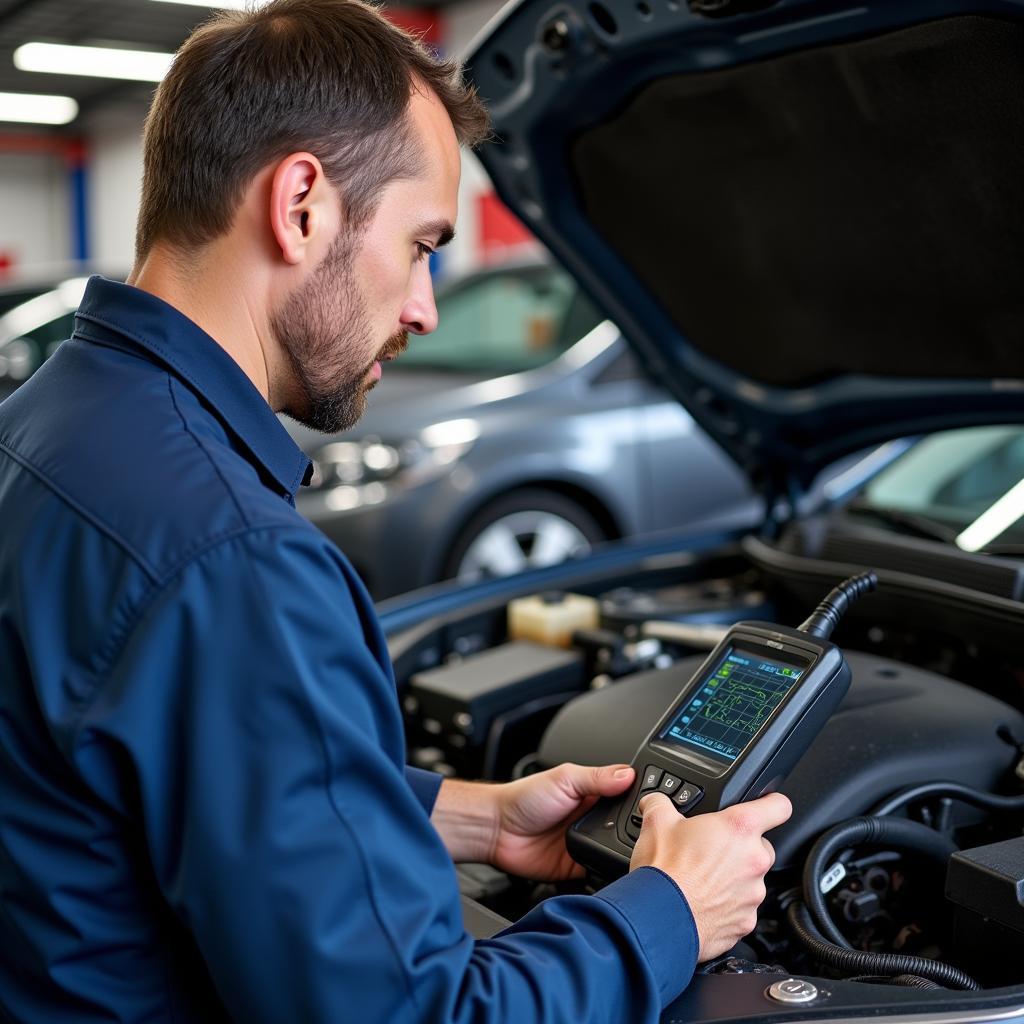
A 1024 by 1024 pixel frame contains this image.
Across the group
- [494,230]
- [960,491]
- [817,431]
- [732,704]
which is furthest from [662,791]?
[494,230]

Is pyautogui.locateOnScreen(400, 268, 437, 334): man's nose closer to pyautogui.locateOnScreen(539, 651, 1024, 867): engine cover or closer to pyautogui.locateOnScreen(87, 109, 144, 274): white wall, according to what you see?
pyautogui.locateOnScreen(539, 651, 1024, 867): engine cover

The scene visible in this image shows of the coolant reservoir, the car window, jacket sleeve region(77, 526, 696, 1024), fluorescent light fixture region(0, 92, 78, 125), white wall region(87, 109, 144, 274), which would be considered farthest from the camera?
white wall region(87, 109, 144, 274)

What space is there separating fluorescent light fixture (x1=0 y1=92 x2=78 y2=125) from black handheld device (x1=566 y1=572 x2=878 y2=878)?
1602 centimetres

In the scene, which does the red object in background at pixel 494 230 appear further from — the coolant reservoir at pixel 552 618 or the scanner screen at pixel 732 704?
the scanner screen at pixel 732 704

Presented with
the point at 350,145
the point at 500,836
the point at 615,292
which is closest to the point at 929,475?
the point at 615,292

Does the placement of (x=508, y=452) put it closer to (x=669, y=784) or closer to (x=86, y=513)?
(x=669, y=784)

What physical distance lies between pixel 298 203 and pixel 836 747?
818 millimetres

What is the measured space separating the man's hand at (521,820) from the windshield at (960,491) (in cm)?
83

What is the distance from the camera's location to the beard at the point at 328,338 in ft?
3.62

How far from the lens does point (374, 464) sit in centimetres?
397

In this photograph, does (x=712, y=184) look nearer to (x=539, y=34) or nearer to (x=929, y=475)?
(x=539, y=34)

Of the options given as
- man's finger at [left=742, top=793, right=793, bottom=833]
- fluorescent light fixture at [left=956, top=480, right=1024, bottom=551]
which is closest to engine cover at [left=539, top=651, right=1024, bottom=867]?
man's finger at [left=742, top=793, right=793, bottom=833]

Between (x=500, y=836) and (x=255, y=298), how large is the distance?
0.68 meters

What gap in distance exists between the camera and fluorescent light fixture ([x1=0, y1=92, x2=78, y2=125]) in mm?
15430
